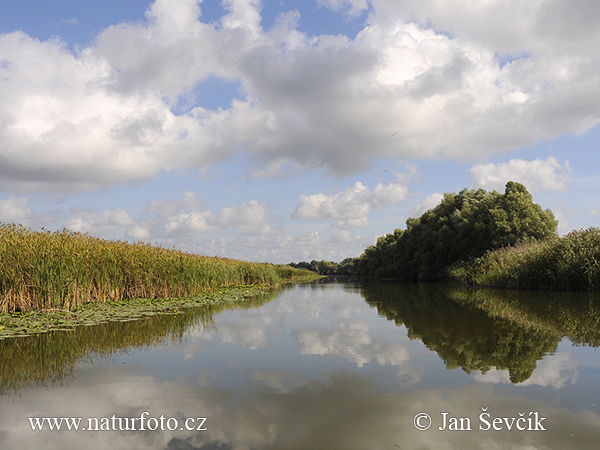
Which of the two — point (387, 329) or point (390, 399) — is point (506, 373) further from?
point (387, 329)

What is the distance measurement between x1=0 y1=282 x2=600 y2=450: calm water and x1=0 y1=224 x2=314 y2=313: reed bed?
2.81 metres

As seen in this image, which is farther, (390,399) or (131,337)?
(131,337)

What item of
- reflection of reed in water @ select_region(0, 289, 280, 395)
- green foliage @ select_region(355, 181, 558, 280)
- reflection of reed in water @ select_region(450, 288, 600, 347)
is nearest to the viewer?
reflection of reed in water @ select_region(0, 289, 280, 395)

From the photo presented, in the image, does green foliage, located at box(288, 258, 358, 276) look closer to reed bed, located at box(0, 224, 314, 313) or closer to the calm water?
reed bed, located at box(0, 224, 314, 313)

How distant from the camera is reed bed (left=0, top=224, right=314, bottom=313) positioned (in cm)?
903

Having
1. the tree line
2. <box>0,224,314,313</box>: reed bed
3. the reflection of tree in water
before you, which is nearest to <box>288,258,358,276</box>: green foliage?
the tree line

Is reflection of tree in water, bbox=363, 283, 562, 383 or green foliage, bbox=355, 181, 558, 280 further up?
green foliage, bbox=355, 181, 558, 280

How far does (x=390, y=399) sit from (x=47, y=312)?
853cm

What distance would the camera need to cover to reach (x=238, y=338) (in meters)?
6.71

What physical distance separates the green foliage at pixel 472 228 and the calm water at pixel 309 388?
83.6 feet

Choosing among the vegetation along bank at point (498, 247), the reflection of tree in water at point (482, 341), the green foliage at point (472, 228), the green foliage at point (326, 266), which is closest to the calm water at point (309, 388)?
the reflection of tree in water at point (482, 341)

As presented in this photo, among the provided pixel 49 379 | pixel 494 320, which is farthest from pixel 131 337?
pixel 494 320

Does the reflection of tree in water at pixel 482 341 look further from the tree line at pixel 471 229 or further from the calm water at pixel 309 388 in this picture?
the tree line at pixel 471 229

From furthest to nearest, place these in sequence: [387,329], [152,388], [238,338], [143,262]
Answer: [143,262]
[387,329]
[238,338]
[152,388]
